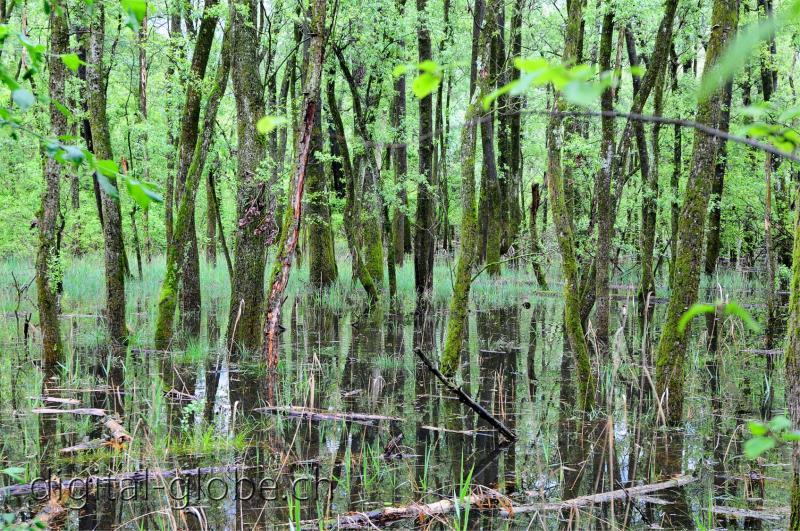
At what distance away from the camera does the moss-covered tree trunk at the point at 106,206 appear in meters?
8.78

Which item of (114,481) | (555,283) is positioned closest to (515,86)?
(114,481)

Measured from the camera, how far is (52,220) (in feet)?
Result: 26.4

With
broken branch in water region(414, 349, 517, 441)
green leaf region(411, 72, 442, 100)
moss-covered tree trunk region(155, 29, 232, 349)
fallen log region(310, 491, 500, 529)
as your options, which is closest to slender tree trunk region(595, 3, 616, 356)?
broken branch in water region(414, 349, 517, 441)

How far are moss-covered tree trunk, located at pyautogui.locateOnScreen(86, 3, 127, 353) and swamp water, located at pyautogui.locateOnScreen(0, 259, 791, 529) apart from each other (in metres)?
0.42

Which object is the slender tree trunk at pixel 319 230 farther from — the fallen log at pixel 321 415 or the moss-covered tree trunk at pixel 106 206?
the fallen log at pixel 321 415

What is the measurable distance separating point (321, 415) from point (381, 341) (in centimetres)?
475

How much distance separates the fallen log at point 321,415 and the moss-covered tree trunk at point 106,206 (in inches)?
145

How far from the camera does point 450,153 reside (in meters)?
30.0

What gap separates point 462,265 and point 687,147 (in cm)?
1271

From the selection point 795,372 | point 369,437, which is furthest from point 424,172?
point 795,372

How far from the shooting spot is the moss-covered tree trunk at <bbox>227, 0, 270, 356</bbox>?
9.32 meters

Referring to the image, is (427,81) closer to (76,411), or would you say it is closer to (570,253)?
(570,253)

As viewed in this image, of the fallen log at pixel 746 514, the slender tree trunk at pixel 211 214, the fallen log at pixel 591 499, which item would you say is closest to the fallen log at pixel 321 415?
the fallen log at pixel 591 499

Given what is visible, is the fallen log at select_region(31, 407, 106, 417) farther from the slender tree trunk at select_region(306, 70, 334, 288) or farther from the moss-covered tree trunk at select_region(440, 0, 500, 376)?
the slender tree trunk at select_region(306, 70, 334, 288)
